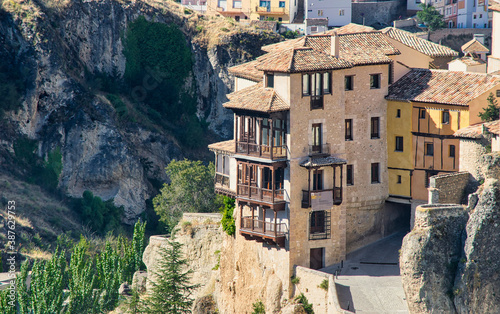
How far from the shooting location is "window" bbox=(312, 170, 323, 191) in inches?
2680

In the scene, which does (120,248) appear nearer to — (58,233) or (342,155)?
(58,233)

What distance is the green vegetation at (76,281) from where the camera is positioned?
86.2 meters

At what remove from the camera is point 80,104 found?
11625 centimetres

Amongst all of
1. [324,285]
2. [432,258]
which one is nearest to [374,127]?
[324,285]

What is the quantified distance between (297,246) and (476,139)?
11942 mm

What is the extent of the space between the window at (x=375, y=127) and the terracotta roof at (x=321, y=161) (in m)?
3.82

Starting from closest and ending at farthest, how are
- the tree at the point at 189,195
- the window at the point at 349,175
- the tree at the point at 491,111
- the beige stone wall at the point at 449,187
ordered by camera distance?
the beige stone wall at the point at 449,187 < the tree at the point at 491,111 < the window at the point at 349,175 < the tree at the point at 189,195

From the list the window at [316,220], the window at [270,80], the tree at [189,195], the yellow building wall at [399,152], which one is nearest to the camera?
the window at [270,80]

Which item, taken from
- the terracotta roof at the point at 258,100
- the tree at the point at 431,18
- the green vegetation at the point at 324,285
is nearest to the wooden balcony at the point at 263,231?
the green vegetation at the point at 324,285

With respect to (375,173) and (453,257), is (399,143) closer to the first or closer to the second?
(375,173)

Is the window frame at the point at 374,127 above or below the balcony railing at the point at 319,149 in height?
above

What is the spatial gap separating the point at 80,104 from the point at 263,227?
51.6 meters

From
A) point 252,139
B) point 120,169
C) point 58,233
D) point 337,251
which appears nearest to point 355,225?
point 337,251

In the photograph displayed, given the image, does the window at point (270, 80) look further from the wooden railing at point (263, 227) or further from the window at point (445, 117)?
the window at point (445, 117)
